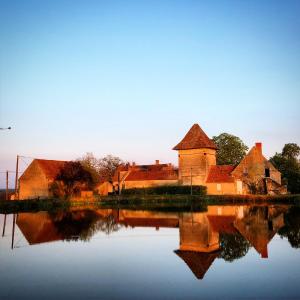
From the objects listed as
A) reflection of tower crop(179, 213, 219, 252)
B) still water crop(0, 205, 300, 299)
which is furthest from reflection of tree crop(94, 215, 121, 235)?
reflection of tower crop(179, 213, 219, 252)

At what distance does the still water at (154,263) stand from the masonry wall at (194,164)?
35.0 meters

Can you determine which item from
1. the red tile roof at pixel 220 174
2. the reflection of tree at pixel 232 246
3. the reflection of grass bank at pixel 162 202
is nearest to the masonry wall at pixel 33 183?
the reflection of grass bank at pixel 162 202

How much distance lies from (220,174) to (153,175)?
10983 mm

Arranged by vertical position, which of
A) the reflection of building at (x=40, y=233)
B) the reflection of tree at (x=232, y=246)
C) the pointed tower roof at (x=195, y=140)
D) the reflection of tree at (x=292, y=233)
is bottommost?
the reflection of building at (x=40, y=233)

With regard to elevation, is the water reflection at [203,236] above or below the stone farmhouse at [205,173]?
below

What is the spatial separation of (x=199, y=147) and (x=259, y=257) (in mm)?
43796

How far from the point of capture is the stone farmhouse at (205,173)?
55438mm

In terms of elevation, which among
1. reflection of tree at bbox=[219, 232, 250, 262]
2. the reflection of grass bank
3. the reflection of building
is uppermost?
the reflection of grass bank

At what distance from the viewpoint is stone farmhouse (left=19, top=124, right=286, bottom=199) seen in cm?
5544

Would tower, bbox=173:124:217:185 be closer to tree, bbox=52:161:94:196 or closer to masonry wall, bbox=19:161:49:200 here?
tree, bbox=52:161:94:196

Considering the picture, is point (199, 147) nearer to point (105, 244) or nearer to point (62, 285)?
point (105, 244)

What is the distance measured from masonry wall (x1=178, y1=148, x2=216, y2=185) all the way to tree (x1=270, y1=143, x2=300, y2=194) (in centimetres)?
1355

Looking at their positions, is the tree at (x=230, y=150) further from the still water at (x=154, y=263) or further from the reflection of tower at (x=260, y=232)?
the still water at (x=154, y=263)

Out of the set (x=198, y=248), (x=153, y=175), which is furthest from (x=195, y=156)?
(x=198, y=248)
